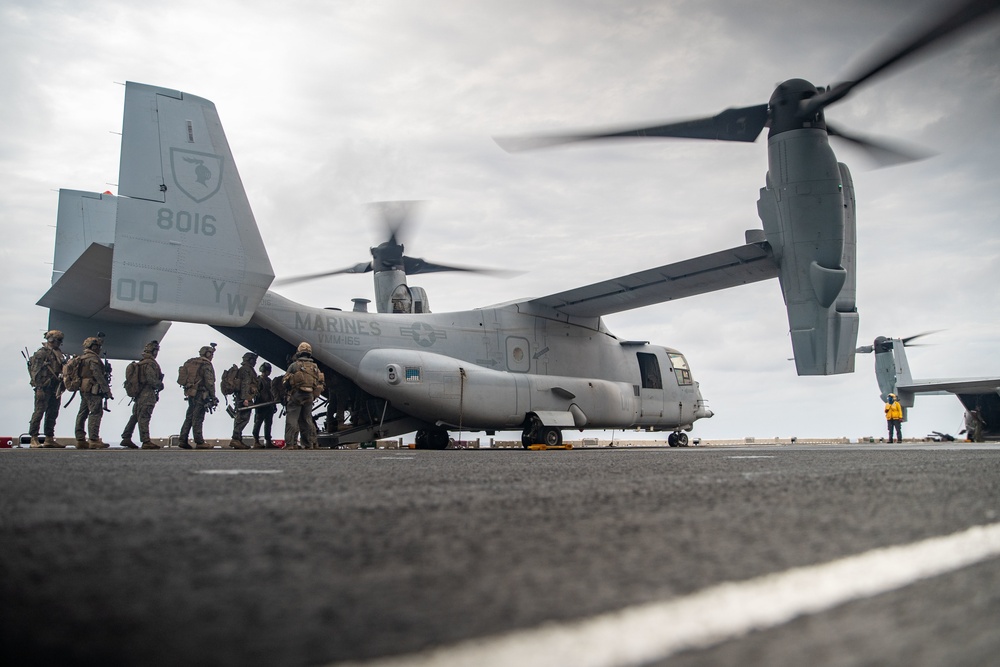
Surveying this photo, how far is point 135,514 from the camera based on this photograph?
6.51 ft

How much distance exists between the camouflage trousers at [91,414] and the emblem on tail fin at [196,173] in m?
3.98

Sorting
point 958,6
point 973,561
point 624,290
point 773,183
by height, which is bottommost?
point 973,561

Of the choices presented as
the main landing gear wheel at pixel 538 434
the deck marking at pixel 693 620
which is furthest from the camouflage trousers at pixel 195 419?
the deck marking at pixel 693 620

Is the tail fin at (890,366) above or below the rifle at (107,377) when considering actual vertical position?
above

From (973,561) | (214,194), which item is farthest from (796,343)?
(973,561)

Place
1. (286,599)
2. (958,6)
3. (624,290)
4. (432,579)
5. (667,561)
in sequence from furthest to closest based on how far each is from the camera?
(624,290) < (958,6) < (667,561) < (432,579) < (286,599)

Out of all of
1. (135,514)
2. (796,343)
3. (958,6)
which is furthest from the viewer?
(796,343)

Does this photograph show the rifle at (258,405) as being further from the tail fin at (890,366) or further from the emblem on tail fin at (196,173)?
the tail fin at (890,366)

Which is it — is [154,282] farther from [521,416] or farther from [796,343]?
[796,343]

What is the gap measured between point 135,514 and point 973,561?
6.80ft

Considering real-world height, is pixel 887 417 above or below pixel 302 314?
below

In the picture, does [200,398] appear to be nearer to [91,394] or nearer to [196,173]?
[91,394]

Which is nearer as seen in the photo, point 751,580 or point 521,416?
point 751,580

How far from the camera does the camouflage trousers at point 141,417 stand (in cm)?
1186
